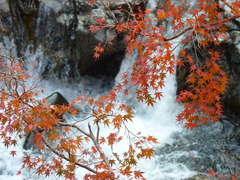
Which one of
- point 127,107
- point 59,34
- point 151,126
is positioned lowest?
point 127,107

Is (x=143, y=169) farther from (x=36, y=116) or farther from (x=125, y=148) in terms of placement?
(x=36, y=116)

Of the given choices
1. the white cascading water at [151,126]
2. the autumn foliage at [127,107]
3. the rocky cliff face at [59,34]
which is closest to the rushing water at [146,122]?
the white cascading water at [151,126]

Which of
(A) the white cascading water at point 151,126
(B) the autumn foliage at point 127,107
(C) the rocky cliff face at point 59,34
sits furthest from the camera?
(C) the rocky cliff face at point 59,34

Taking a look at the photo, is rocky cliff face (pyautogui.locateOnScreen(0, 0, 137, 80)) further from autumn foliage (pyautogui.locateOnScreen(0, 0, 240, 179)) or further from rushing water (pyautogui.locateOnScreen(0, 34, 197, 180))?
autumn foliage (pyautogui.locateOnScreen(0, 0, 240, 179))

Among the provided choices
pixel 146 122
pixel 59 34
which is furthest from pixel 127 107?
pixel 59 34

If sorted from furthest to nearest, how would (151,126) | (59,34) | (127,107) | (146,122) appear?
(59,34) → (146,122) → (151,126) → (127,107)

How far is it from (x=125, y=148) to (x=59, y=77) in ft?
12.2

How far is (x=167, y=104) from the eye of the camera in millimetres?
6883

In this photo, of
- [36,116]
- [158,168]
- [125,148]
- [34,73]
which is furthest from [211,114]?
[34,73]

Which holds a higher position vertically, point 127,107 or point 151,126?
point 151,126

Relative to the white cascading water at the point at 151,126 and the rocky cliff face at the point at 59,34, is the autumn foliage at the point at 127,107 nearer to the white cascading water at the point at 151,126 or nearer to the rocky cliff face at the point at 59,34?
the white cascading water at the point at 151,126

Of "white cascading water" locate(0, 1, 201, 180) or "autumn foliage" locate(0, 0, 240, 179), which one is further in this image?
"white cascading water" locate(0, 1, 201, 180)

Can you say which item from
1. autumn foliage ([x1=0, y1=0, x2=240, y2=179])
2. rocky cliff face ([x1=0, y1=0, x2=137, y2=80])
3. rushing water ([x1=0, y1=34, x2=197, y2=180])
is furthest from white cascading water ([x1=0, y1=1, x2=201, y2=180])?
autumn foliage ([x1=0, y1=0, x2=240, y2=179])

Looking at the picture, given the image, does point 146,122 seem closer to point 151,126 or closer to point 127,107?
point 151,126
